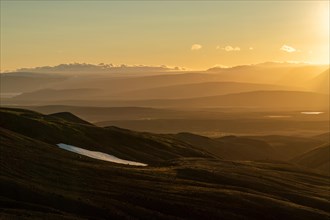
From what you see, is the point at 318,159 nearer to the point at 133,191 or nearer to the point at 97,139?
the point at 97,139

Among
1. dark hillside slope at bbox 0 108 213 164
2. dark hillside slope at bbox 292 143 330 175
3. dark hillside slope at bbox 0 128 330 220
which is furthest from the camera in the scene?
dark hillside slope at bbox 292 143 330 175

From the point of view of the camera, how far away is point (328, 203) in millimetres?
90750

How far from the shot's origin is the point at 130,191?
71.6 m

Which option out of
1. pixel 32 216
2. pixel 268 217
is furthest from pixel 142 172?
pixel 32 216

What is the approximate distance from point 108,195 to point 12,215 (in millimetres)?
17654

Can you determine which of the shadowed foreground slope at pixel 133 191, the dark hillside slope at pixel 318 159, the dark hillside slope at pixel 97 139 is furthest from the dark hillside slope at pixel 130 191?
the dark hillside slope at pixel 318 159

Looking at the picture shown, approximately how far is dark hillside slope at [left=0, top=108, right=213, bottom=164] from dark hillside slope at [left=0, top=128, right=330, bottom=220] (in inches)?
813

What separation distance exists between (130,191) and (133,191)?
0.39m

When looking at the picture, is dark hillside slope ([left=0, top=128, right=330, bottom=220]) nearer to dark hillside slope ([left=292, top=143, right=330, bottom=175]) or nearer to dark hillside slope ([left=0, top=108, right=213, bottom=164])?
dark hillside slope ([left=0, top=108, right=213, bottom=164])

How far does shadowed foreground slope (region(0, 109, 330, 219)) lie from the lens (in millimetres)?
61312

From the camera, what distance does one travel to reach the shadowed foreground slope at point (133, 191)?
61312 millimetres

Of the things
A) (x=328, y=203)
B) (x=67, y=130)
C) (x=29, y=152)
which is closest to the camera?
(x=29, y=152)

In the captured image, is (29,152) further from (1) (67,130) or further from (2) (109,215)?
(1) (67,130)

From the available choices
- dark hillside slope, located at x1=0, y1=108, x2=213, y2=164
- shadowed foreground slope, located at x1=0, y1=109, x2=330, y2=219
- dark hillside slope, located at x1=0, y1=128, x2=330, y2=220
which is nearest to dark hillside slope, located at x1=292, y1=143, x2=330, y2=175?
dark hillside slope, located at x1=0, y1=108, x2=213, y2=164
